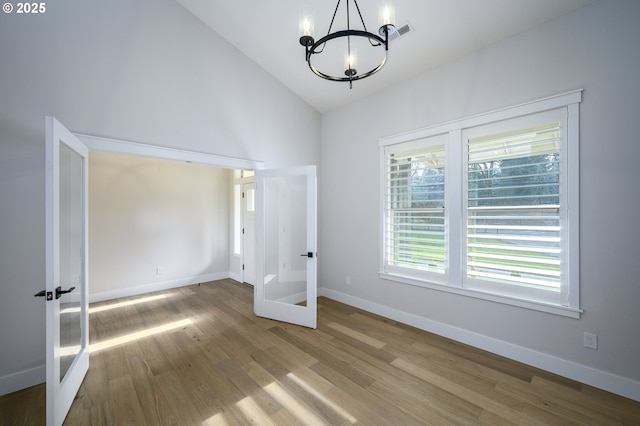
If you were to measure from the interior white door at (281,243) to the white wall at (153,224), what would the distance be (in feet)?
7.13

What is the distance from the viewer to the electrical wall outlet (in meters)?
2.21

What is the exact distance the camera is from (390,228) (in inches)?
144

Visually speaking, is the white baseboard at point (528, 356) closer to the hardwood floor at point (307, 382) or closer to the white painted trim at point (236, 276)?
the hardwood floor at point (307, 382)

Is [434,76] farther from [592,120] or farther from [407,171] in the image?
[592,120]

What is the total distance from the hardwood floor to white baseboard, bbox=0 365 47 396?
0.08 m

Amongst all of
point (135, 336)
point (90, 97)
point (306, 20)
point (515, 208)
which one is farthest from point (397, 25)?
point (135, 336)

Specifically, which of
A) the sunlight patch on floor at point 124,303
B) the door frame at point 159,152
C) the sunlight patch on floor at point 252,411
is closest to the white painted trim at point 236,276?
the sunlight patch on floor at point 124,303

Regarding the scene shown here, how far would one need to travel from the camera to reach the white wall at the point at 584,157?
2.07 meters

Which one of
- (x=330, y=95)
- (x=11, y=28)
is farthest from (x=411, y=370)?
(x=11, y=28)

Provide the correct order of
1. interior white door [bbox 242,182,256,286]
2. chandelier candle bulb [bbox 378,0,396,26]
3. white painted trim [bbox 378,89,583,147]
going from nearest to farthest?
chandelier candle bulb [bbox 378,0,396,26]
white painted trim [bbox 378,89,583,147]
interior white door [bbox 242,182,256,286]

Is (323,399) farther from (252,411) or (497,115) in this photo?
(497,115)

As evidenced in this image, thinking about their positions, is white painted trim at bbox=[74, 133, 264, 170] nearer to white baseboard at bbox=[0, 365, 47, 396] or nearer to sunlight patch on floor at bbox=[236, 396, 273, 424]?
white baseboard at bbox=[0, 365, 47, 396]

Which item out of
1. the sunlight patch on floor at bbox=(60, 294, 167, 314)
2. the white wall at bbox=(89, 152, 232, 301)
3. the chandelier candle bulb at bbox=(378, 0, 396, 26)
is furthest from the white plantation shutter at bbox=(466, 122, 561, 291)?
the sunlight patch on floor at bbox=(60, 294, 167, 314)

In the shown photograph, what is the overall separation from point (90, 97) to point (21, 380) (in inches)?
103
